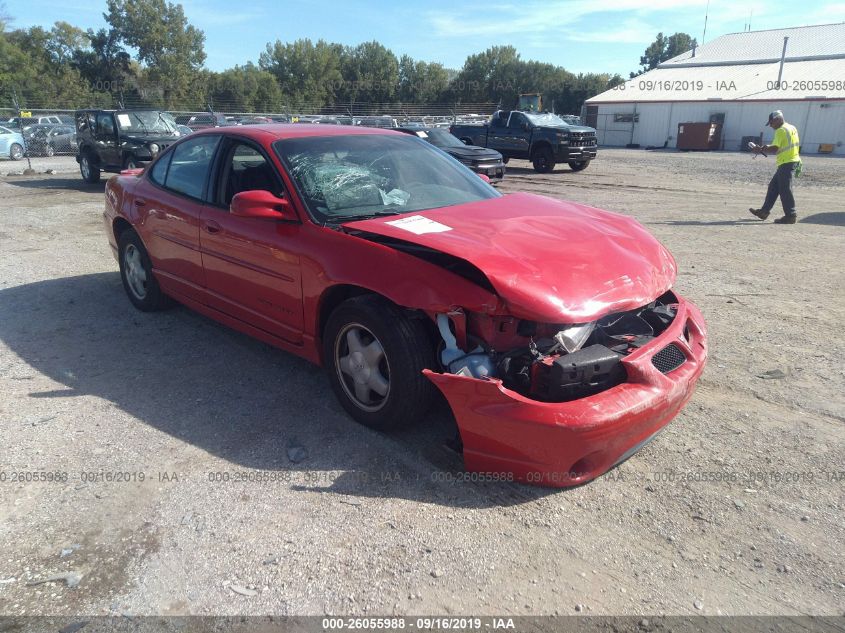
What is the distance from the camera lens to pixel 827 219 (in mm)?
10555

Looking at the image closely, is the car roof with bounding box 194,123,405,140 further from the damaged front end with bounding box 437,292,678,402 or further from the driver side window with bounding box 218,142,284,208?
the damaged front end with bounding box 437,292,678,402

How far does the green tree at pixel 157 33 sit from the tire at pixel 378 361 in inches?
2840

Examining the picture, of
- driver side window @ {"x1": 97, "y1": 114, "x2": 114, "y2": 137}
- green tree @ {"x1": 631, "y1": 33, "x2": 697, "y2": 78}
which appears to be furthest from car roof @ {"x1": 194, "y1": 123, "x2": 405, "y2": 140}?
green tree @ {"x1": 631, "y1": 33, "x2": 697, "y2": 78}

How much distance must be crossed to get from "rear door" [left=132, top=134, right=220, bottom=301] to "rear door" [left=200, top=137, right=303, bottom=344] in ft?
0.52

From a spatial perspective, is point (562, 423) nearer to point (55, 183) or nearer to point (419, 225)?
point (419, 225)

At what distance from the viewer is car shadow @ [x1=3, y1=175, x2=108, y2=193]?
1562 centimetres

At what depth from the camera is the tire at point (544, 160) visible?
1942 centimetres

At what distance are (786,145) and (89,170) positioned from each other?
15804 mm

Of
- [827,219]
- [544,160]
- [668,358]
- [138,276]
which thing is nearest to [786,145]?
[827,219]

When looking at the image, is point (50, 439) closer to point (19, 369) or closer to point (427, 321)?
point (19, 369)

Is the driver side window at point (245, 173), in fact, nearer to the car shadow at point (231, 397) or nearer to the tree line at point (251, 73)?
the car shadow at point (231, 397)

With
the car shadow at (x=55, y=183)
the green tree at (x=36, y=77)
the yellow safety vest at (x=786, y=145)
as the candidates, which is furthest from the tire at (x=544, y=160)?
the green tree at (x=36, y=77)

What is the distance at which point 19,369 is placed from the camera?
438 cm

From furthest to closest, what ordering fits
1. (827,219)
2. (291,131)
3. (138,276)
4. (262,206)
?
(827,219) → (138,276) → (291,131) → (262,206)
